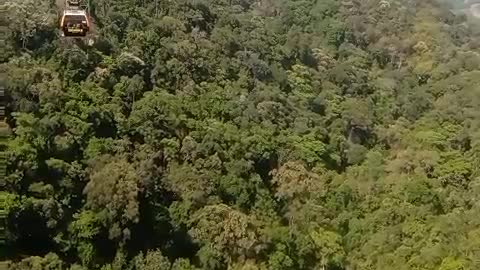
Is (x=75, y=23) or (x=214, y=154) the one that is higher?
(x=75, y=23)

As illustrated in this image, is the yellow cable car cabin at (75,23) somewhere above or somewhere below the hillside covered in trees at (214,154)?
above

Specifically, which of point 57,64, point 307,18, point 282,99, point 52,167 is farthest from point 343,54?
point 52,167

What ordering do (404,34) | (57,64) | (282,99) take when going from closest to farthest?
(57,64) < (282,99) < (404,34)

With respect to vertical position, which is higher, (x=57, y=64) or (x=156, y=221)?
Answer: (x=57, y=64)

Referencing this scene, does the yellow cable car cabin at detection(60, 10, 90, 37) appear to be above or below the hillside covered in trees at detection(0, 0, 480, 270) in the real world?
above

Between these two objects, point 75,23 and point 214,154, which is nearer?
point 75,23

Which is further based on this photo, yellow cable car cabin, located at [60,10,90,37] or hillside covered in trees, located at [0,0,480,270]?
hillside covered in trees, located at [0,0,480,270]

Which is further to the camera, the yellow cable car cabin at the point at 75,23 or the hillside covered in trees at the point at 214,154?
the hillside covered in trees at the point at 214,154

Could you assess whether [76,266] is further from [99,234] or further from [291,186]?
[291,186]
